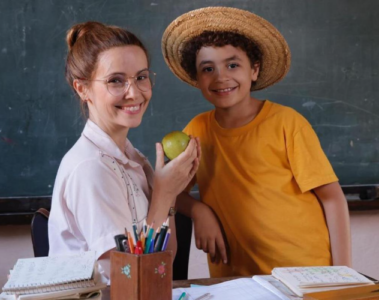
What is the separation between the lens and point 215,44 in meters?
1.67

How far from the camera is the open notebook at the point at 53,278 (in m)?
1.07

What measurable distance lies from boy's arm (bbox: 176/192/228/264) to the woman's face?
36cm

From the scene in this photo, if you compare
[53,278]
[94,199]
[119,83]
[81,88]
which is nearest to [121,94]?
[119,83]

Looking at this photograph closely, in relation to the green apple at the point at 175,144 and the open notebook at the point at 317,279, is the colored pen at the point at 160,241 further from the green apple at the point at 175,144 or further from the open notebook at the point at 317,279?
the green apple at the point at 175,144

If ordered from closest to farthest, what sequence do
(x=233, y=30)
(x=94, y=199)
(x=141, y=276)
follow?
(x=141, y=276) < (x=94, y=199) < (x=233, y=30)

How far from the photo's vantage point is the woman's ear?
1.53 meters

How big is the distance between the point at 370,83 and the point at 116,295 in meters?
1.97

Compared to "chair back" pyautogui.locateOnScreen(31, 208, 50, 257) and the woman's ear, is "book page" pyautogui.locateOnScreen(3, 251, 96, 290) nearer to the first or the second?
"chair back" pyautogui.locateOnScreen(31, 208, 50, 257)

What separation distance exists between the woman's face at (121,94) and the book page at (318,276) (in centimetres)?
56

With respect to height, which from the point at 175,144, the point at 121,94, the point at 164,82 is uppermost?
the point at 164,82

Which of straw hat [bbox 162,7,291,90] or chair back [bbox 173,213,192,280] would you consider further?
chair back [bbox 173,213,192,280]

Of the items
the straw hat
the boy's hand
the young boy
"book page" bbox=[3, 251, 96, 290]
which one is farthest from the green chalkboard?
"book page" bbox=[3, 251, 96, 290]

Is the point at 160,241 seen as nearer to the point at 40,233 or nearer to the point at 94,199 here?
the point at 94,199

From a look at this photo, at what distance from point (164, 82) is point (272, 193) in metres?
1.07
